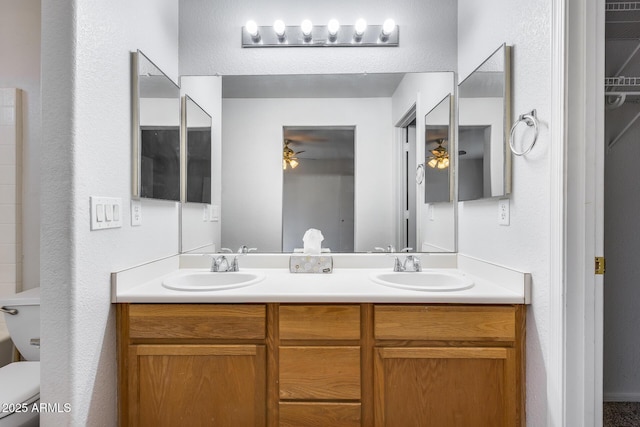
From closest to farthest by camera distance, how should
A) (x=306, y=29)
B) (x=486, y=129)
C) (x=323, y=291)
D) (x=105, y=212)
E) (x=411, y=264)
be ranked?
(x=105, y=212) → (x=323, y=291) → (x=486, y=129) → (x=411, y=264) → (x=306, y=29)

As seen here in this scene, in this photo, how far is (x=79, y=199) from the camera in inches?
45.9

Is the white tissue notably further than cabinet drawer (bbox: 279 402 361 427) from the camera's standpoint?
Yes

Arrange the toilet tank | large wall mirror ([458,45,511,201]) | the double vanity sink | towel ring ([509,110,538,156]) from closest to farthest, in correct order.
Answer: towel ring ([509,110,538,156]), large wall mirror ([458,45,511,201]), the toilet tank, the double vanity sink

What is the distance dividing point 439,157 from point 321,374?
1313 millimetres

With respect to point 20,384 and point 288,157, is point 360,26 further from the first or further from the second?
point 20,384

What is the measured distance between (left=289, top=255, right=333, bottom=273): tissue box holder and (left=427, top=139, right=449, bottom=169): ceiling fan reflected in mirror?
80cm

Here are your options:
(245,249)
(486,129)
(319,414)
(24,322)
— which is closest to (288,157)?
(245,249)

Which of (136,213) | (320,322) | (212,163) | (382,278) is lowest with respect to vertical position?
(320,322)

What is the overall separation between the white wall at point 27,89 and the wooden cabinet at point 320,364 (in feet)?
3.66

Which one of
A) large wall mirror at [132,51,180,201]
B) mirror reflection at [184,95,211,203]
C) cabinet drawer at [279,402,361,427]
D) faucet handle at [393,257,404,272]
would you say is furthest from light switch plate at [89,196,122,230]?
faucet handle at [393,257,404,272]

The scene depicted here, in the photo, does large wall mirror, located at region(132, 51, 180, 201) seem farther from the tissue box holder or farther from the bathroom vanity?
the tissue box holder

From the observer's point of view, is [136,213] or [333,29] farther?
[333,29]

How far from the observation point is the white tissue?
1882 mm

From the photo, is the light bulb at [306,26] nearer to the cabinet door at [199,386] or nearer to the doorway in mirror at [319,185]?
the doorway in mirror at [319,185]
